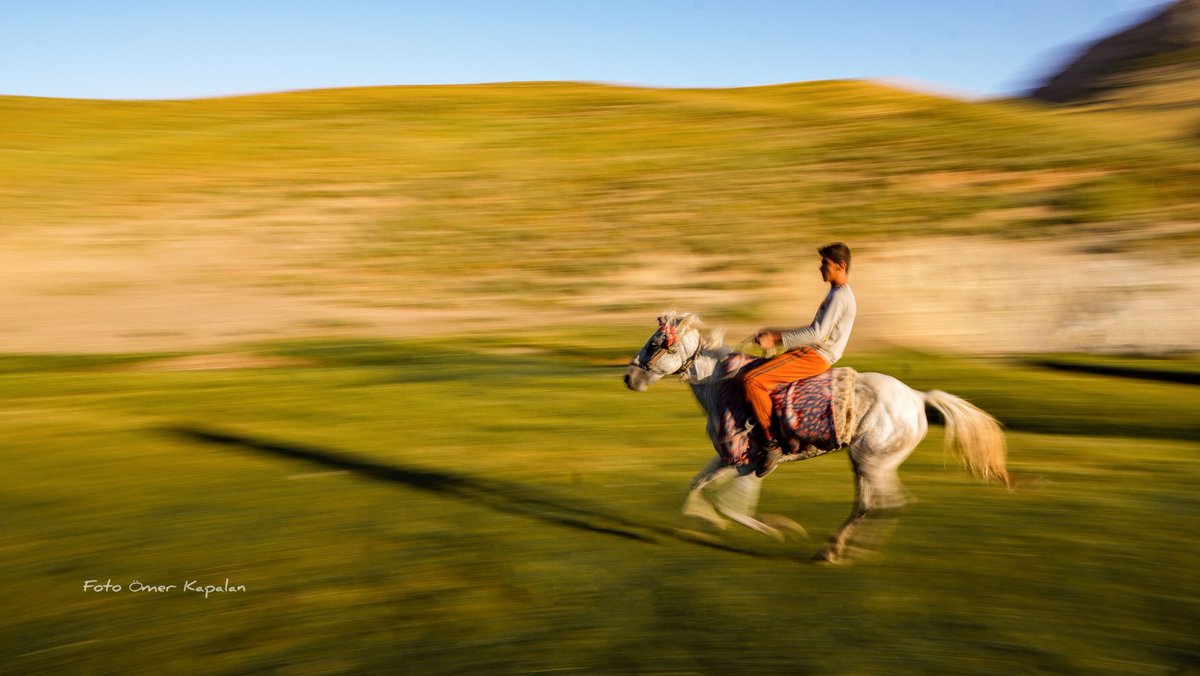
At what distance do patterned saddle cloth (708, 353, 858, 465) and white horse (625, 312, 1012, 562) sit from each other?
0.10 metres

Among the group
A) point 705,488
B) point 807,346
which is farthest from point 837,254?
point 705,488

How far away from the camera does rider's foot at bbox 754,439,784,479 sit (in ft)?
21.4

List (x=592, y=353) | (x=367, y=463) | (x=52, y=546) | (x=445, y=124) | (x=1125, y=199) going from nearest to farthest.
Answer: (x=52, y=546) < (x=367, y=463) < (x=592, y=353) < (x=1125, y=199) < (x=445, y=124)

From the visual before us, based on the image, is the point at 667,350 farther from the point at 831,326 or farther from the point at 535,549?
the point at 535,549

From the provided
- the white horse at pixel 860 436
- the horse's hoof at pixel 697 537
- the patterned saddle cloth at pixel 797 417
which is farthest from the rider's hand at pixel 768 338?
the horse's hoof at pixel 697 537

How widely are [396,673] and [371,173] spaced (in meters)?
27.1

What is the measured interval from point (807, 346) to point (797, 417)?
1.42 ft

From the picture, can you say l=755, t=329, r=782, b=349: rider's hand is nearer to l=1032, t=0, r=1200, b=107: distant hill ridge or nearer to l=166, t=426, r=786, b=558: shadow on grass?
l=166, t=426, r=786, b=558: shadow on grass

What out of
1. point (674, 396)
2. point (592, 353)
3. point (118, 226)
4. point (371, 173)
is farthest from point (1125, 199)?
point (118, 226)

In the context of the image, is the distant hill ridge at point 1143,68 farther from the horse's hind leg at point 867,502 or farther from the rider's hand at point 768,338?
the rider's hand at point 768,338

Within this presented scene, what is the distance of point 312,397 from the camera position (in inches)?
480

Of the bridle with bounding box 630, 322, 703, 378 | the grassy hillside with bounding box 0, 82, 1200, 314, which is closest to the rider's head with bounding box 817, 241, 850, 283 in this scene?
the bridle with bounding box 630, 322, 703, 378

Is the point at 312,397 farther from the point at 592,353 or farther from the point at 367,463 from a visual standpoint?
the point at 592,353

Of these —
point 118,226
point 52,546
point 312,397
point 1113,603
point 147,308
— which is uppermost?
point 118,226
